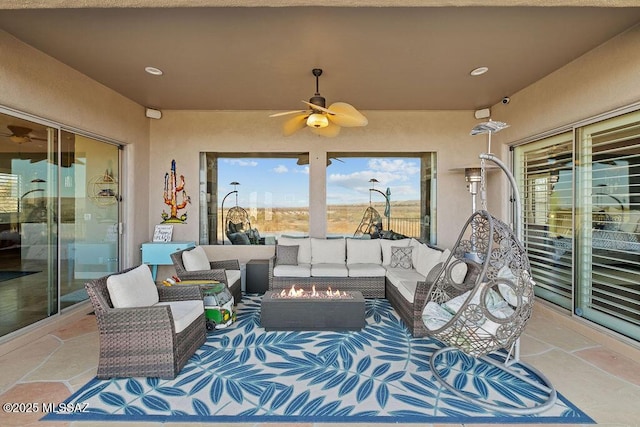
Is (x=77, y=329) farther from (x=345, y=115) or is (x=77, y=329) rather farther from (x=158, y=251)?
(x=345, y=115)

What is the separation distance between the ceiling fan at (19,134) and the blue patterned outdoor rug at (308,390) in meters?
2.72

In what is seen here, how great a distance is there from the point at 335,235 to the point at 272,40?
3683 mm

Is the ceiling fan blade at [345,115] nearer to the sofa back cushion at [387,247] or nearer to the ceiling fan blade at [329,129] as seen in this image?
the ceiling fan blade at [329,129]

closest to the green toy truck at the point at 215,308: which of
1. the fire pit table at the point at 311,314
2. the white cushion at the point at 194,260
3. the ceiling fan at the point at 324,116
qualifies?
the fire pit table at the point at 311,314

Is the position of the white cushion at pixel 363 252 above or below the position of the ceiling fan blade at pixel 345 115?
below

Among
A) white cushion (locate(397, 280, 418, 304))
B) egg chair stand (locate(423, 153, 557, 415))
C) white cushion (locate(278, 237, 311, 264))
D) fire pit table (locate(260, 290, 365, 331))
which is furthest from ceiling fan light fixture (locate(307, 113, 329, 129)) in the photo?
white cushion (locate(278, 237, 311, 264))

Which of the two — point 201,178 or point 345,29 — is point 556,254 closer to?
point 345,29

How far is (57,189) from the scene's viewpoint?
401cm

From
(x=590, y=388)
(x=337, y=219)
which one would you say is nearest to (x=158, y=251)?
(x=337, y=219)

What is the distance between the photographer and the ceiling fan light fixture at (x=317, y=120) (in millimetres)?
3641

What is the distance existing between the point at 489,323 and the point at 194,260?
356 cm

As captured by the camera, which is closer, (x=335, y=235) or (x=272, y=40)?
(x=272, y=40)

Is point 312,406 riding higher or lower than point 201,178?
lower

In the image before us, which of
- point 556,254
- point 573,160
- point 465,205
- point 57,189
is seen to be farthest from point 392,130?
point 57,189
